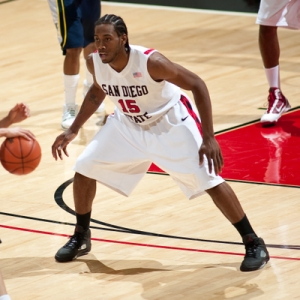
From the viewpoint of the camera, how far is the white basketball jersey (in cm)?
515

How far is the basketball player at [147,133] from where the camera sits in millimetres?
5039

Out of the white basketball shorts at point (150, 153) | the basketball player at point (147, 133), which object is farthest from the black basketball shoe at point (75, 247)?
the white basketball shorts at point (150, 153)

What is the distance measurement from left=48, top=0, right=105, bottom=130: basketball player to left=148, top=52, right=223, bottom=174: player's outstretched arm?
127 inches

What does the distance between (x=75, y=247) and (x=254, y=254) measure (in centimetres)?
111

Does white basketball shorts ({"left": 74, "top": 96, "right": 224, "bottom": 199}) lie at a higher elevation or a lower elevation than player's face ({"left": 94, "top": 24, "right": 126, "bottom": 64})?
lower

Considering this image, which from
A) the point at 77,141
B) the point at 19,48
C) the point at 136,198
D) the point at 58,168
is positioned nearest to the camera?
the point at 136,198

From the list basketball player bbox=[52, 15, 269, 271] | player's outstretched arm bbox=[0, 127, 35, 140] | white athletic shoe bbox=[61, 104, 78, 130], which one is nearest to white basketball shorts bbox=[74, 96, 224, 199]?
basketball player bbox=[52, 15, 269, 271]

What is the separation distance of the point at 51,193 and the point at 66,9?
84.5 inches

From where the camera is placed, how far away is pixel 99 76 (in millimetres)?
5328

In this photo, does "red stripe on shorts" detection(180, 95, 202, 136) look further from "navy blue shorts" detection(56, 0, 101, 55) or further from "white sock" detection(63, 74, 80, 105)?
"white sock" detection(63, 74, 80, 105)

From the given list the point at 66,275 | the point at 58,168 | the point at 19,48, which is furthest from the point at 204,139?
the point at 19,48

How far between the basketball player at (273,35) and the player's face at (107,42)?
3.06 meters

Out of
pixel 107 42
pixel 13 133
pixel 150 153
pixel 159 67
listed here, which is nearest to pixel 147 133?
pixel 150 153

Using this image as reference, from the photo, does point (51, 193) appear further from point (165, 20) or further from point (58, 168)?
point (165, 20)
